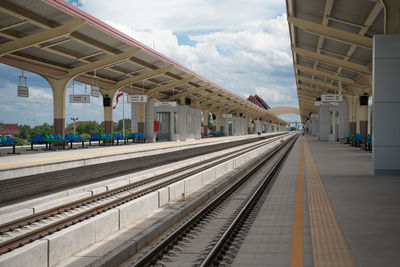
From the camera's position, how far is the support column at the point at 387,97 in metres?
11.5

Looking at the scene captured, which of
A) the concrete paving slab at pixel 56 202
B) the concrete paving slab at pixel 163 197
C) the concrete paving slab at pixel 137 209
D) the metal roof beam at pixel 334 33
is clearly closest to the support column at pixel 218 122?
the metal roof beam at pixel 334 33

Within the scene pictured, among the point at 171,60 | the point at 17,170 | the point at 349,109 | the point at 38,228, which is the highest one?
the point at 171,60

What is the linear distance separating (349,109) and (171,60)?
21.1m

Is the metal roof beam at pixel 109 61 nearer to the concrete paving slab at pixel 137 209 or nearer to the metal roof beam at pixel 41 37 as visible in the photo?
the metal roof beam at pixel 41 37

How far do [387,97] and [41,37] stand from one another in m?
12.5

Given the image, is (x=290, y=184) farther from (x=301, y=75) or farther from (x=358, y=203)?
(x=301, y=75)

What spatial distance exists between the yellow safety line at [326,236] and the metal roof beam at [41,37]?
1104 centimetres

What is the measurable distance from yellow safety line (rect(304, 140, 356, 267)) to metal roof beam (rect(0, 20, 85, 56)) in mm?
11043

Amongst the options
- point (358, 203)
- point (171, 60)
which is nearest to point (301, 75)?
point (171, 60)

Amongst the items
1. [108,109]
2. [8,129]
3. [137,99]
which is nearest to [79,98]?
[137,99]

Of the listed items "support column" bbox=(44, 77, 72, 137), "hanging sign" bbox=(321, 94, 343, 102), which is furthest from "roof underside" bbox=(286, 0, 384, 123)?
"support column" bbox=(44, 77, 72, 137)

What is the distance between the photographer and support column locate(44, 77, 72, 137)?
2140cm

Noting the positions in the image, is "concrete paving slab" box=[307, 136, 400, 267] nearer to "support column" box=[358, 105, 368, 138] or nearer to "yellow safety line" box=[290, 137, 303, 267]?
"yellow safety line" box=[290, 137, 303, 267]

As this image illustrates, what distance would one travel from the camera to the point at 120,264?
5051 millimetres
